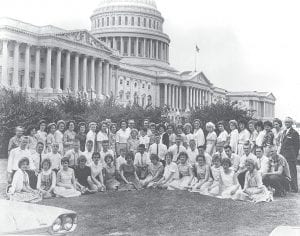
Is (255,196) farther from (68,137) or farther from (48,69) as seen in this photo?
(48,69)

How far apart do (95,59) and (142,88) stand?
24.9 metres

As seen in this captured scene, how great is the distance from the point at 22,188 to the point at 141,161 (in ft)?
15.8

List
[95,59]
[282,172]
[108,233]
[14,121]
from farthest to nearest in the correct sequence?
1. [95,59]
2. [14,121]
3. [282,172]
4. [108,233]

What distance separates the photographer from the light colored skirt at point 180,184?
14891 millimetres

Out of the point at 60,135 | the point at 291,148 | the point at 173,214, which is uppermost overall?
the point at 60,135

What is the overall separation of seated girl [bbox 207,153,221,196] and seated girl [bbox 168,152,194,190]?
85cm

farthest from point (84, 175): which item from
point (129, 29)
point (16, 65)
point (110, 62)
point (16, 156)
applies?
point (129, 29)

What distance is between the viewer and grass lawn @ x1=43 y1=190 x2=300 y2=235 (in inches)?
364

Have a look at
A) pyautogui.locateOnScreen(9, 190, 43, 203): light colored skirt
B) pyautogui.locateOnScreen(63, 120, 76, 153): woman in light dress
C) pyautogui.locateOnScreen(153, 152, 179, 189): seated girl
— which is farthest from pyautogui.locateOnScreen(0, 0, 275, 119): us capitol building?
pyautogui.locateOnScreen(9, 190, 43, 203): light colored skirt

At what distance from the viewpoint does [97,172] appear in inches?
576

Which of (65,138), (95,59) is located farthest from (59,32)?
(65,138)

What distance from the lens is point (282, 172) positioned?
14.0m

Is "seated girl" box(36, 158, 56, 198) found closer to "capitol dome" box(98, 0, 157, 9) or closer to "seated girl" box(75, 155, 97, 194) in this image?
"seated girl" box(75, 155, 97, 194)

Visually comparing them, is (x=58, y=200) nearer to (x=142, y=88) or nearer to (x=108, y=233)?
(x=108, y=233)
